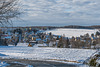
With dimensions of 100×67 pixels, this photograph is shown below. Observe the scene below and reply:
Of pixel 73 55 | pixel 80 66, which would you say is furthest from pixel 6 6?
pixel 73 55

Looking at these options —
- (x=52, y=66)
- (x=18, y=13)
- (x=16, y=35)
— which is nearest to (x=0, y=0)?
(x=18, y=13)

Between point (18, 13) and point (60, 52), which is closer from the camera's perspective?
point (18, 13)

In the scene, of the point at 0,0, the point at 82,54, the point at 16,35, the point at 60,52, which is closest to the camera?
the point at 0,0

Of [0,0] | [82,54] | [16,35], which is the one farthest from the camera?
[16,35]

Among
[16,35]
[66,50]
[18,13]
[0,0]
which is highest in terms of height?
[0,0]

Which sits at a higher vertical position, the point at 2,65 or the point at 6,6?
the point at 6,6

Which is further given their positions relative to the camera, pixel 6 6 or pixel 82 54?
pixel 82 54

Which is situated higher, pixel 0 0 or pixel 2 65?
pixel 0 0

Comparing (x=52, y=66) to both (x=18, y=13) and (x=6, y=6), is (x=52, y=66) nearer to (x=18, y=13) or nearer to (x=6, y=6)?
(x=18, y=13)

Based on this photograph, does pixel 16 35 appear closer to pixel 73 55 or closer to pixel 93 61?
pixel 73 55

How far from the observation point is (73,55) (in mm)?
21359

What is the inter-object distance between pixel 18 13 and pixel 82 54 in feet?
31.5

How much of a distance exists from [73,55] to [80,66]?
6.30 meters

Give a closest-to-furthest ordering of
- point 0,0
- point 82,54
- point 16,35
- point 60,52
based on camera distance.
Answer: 1. point 0,0
2. point 82,54
3. point 60,52
4. point 16,35
